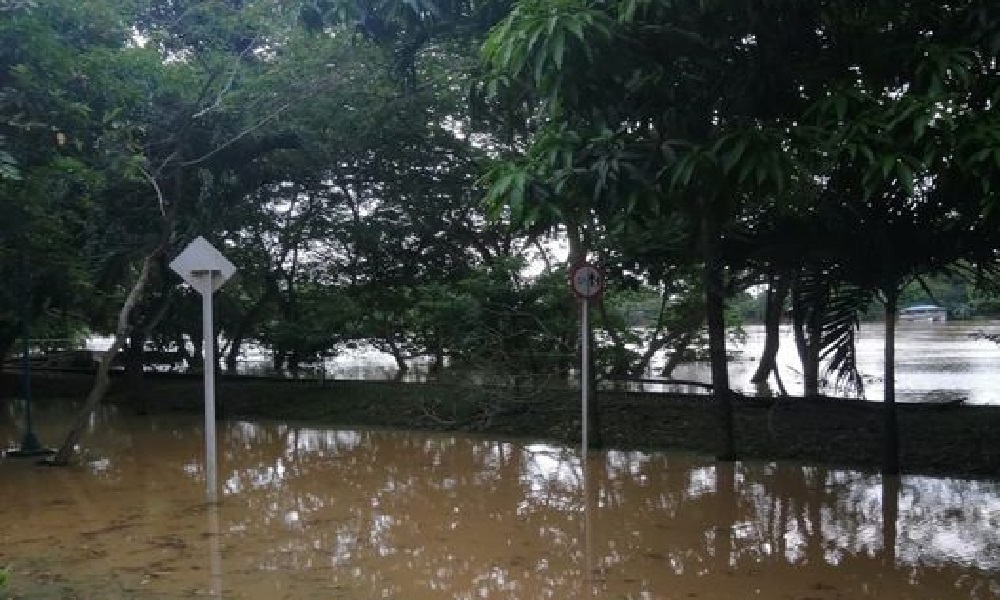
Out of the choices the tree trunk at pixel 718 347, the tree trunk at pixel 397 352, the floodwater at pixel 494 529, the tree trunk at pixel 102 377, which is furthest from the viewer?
the tree trunk at pixel 397 352

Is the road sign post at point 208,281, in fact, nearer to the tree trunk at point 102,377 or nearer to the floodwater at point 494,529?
the floodwater at point 494,529

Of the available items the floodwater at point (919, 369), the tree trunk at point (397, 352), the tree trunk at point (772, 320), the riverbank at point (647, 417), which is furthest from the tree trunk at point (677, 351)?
the tree trunk at point (397, 352)

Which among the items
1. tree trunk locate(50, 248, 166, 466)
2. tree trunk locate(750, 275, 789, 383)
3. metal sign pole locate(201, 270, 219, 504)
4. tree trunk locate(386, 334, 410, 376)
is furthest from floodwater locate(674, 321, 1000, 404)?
tree trunk locate(50, 248, 166, 466)

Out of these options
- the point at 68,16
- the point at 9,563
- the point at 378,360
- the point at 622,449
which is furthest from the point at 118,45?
the point at 378,360

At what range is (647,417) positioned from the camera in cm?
1326

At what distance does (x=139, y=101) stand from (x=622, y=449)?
7.77m

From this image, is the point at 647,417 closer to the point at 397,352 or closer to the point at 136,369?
the point at 397,352

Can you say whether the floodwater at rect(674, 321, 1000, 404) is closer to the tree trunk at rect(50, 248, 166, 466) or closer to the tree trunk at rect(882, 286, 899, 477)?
the tree trunk at rect(882, 286, 899, 477)

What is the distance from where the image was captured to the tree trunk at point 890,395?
30.9 feet

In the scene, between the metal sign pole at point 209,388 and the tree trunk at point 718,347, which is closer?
the metal sign pole at point 209,388

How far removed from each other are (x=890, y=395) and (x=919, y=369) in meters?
13.4

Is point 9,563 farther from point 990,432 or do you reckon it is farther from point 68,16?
point 990,432

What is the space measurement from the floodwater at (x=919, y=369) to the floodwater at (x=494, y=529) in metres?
2.91

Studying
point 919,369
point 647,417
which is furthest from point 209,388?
point 919,369
